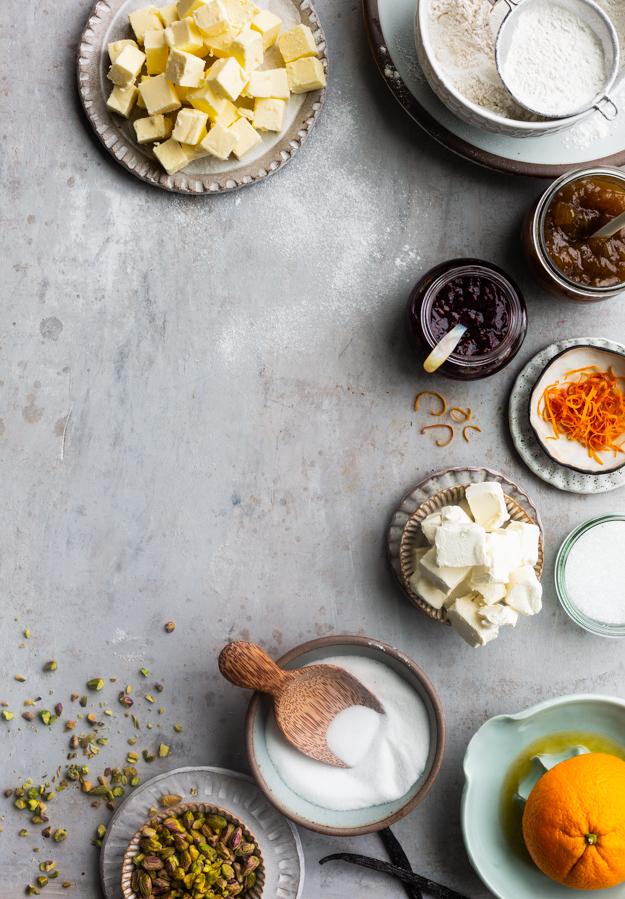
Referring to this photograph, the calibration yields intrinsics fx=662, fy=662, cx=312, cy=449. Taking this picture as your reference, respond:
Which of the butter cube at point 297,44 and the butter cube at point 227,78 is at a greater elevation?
the butter cube at point 297,44

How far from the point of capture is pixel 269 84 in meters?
1.36

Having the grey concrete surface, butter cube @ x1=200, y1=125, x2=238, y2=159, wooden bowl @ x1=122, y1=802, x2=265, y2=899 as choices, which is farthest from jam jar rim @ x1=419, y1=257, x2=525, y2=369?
wooden bowl @ x1=122, y1=802, x2=265, y2=899

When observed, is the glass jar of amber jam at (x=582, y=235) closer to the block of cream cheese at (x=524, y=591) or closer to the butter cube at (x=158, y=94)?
the block of cream cheese at (x=524, y=591)

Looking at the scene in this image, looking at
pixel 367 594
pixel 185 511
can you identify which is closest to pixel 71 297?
pixel 185 511

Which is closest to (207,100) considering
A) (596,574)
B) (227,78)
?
(227,78)

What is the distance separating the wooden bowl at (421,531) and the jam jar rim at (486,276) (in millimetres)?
260

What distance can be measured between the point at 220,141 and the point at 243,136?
0.17 ft

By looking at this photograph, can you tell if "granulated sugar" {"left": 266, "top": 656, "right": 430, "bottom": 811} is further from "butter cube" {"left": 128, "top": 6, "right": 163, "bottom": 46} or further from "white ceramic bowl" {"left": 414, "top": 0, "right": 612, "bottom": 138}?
"butter cube" {"left": 128, "top": 6, "right": 163, "bottom": 46}

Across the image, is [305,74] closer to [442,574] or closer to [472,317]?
[472,317]

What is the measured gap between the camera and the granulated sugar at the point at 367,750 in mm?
1360

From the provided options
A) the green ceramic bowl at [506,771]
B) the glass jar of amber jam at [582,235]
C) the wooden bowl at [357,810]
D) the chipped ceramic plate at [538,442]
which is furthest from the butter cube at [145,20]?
the green ceramic bowl at [506,771]

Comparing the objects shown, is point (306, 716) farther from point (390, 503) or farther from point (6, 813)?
point (6, 813)

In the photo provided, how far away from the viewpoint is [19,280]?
1474mm

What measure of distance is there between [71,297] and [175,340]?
0.82 ft
